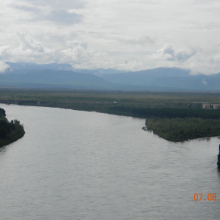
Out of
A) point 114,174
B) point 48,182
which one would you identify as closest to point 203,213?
point 114,174

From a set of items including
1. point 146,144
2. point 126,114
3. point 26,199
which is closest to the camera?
point 26,199

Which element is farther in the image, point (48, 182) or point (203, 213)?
point (48, 182)

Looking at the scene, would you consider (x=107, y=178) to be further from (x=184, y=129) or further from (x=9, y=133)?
(x=184, y=129)

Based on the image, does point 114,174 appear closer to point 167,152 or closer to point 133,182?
point 133,182

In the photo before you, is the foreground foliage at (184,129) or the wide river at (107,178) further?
the foreground foliage at (184,129)
